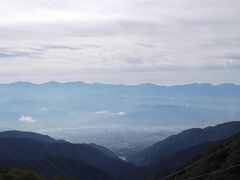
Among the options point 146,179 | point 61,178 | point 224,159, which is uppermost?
point 224,159

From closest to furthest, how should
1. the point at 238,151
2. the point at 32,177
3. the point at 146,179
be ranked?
the point at 238,151 < the point at 32,177 < the point at 146,179

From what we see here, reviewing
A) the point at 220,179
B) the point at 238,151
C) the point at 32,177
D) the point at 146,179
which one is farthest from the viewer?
the point at 146,179

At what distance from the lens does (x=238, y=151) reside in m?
46.5

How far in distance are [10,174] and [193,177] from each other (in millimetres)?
22058

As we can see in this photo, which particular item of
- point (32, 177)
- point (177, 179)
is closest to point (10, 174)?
point (32, 177)

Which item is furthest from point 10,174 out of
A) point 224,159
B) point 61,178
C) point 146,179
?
point 146,179

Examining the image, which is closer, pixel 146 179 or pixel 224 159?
pixel 224 159

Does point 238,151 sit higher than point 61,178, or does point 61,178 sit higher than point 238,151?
point 238,151

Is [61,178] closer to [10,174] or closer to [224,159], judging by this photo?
[10,174]

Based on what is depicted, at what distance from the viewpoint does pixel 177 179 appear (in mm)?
55969

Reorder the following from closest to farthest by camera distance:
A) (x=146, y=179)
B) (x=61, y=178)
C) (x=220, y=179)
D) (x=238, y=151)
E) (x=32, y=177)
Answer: (x=220, y=179) < (x=238, y=151) < (x=32, y=177) < (x=61, y=178) < (x=146, y=179)

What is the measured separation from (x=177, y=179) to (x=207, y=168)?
26.7 feet

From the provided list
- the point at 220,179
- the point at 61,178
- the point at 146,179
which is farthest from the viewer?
the point at 146,179

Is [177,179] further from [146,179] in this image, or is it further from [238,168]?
[146,179]
